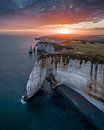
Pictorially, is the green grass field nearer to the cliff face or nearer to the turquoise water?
the cliff face

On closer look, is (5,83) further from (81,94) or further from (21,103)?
(81,94)

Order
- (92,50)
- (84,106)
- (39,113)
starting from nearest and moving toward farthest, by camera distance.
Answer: (39,113)
(84,106)
(92,50)

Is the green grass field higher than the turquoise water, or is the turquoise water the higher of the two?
the green grass field

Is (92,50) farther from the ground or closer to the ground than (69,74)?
farther from the ground

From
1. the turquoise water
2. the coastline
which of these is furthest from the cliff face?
the turquoise water

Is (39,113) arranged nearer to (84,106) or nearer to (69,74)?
(84,106)

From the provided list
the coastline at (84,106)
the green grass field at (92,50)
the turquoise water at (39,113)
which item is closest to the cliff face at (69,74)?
the coastline at (84,106)

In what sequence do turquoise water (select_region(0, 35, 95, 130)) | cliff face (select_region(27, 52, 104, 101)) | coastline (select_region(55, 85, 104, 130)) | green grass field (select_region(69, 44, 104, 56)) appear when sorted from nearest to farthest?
1. turquoise water (select_region(0, 35, 95, 130))
2. coastline (select_region(55, 85, 104, 130))
3. cliff face (select_region(27, 52, 104, 101))
4. green grass field (select_region(69, 44, 104, 56))

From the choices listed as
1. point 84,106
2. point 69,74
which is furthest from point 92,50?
point 84,106

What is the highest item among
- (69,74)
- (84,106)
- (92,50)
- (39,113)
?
(92,50)

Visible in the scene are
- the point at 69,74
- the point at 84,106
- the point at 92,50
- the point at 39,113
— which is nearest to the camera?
the point at 39,113
